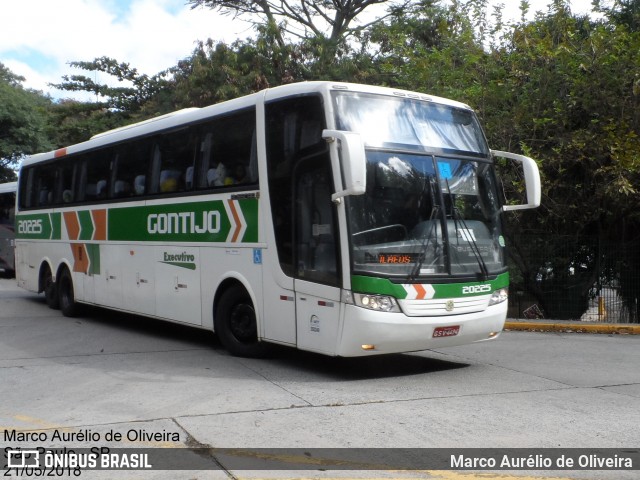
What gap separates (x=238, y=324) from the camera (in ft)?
34.7

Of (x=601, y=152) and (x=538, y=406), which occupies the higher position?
(x=601, y=152)

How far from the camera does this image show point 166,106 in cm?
2902

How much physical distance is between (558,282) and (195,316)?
840cm

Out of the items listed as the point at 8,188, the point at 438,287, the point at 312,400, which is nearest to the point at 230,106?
the point at 438,287

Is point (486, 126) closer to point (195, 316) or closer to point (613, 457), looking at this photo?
point (195, 316)

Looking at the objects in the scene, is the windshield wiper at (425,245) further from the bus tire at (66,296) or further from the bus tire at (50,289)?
the bus tire at (50,289)

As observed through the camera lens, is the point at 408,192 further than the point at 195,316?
No

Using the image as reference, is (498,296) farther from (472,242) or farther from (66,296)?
(66,296)

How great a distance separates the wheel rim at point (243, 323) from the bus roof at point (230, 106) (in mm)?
2640

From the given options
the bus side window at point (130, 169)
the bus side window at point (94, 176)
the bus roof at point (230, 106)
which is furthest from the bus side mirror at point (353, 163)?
the bus side window at point (94, 176)

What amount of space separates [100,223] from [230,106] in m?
4.56

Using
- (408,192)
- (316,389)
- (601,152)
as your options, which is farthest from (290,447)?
(601,152)

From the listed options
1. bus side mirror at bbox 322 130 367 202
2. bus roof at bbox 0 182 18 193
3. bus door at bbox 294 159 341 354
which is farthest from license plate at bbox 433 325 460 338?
bus roof at bbox 0 182 18 193

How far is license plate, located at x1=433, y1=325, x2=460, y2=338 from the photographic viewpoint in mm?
8977
